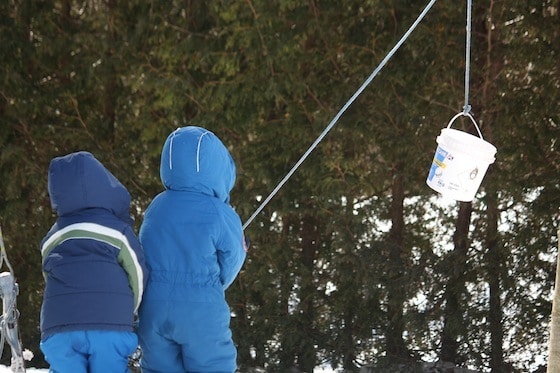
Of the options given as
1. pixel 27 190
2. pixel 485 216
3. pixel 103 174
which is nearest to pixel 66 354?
pixel 103 174

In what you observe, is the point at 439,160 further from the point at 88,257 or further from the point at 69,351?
the point at 69,351

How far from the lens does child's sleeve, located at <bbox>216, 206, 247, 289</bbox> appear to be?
290 cm

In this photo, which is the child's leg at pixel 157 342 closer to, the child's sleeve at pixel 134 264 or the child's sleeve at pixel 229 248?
the child's sleeve at pixel 134 264

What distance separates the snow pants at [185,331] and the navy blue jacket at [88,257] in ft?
0.23

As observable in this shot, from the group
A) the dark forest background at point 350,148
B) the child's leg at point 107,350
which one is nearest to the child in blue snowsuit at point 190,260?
the child's leg at point 107,350

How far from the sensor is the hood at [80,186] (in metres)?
2.75

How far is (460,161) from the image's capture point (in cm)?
295

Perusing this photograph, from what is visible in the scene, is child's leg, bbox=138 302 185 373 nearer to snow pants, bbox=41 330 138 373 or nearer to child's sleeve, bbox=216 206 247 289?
snow pants, bbox=41 330 138 373

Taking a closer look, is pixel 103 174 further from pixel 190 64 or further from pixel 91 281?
pixel 190 64

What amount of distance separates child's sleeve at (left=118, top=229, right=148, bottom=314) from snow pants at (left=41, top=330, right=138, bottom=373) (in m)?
0.15

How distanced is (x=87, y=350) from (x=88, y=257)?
0.29 meters

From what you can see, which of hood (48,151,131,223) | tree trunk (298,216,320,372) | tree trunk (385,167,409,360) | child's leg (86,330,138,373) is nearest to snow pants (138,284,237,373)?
child's leg (86,330,138,373)

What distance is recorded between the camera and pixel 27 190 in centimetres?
544

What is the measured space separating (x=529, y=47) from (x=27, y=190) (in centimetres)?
313
